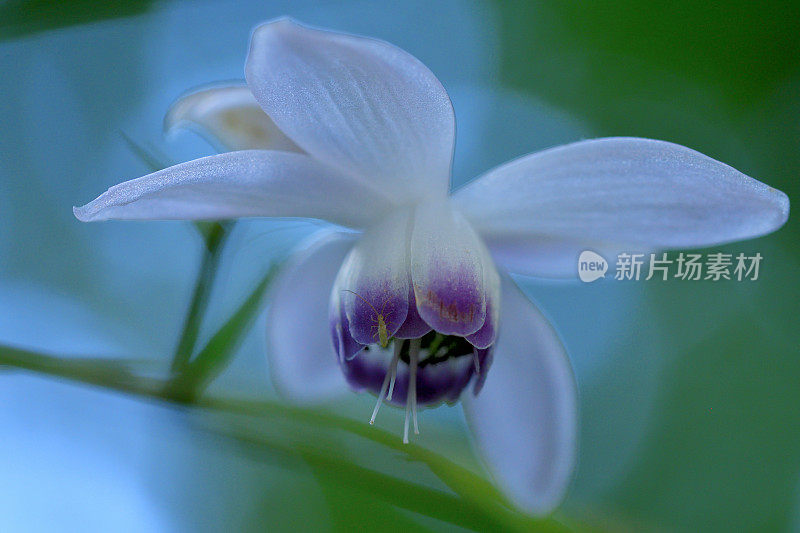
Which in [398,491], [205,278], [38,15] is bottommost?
[398,491]

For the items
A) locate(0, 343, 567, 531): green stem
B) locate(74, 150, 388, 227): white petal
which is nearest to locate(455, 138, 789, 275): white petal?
locate(74, 150, 388, 227): white petal

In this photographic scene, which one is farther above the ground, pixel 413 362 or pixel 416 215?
pixel 416 215

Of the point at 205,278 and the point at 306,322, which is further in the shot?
the point at 306,322

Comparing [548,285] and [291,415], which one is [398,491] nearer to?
[291,415]

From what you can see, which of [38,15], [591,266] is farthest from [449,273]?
[38,15]

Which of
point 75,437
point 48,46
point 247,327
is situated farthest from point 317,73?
point 48,46

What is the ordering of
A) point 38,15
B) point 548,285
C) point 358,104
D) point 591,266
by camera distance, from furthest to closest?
point 548,285
point 38,15
point 591,266
point 358,104

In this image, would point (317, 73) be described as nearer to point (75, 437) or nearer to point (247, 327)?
point (247, 327)
